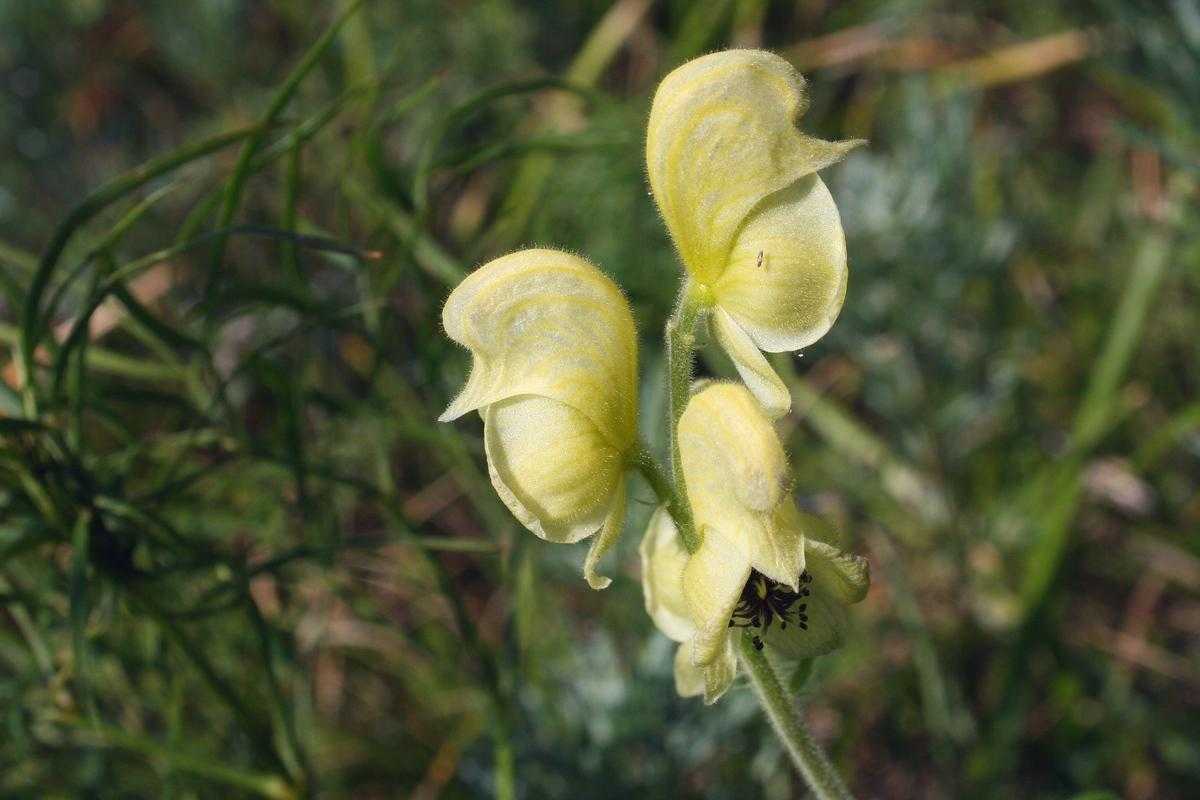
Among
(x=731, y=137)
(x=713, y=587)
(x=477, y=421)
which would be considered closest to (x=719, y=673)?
(x=713, y=587)

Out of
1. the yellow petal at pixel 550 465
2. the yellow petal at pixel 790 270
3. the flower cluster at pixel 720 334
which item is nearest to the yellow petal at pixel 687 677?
the flower cluster at pixel 720 334

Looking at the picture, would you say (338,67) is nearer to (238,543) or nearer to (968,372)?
(238,543)

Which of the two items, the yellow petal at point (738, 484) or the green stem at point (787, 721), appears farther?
the green stem at point (787, 721)

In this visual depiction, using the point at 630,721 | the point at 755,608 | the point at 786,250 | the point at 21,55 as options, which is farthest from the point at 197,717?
the point at 21,55

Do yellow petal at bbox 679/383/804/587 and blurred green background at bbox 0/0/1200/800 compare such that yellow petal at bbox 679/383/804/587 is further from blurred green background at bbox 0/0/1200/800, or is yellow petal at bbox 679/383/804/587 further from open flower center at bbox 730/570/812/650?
blurred green background at bbox 0/0/1200/800

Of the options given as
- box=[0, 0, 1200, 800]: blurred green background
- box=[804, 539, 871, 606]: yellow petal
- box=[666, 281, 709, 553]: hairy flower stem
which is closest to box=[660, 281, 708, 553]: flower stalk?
box=[666, 281, 709, 553]: hairy flower stem

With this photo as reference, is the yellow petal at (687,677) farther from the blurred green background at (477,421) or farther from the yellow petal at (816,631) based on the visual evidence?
the blurred green background at (477,421)
